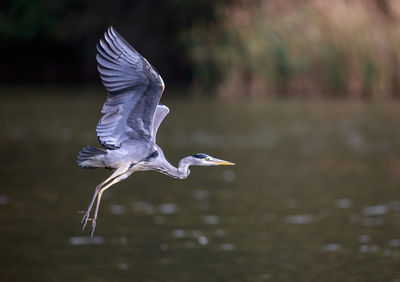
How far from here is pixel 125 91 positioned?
8.02 metres

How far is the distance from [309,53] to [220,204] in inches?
549

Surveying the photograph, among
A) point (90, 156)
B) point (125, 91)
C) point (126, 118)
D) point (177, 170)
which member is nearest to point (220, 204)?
point (177, 170)

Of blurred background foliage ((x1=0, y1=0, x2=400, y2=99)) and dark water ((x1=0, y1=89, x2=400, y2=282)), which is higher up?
blurred background foliage ((x1=0, y1=0, x2=400, y2=99))

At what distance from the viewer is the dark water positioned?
10906 millimetres

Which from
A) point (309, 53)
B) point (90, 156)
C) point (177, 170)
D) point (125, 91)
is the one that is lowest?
point (177, 170)

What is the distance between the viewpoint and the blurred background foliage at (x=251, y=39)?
27.2 meters

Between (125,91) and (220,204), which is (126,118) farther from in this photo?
(220,204)

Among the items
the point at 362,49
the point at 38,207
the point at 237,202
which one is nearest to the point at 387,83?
the point at 362,49

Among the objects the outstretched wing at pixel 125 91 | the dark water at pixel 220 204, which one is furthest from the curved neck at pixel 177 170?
the dark water at pixel 220 204

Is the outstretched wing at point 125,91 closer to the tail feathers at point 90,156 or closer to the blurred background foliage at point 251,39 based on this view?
the tail feathers at point 90,156

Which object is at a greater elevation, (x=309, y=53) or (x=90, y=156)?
(x=309, y=53)

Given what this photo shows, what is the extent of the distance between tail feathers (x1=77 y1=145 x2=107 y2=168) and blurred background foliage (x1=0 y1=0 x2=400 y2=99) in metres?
19.6

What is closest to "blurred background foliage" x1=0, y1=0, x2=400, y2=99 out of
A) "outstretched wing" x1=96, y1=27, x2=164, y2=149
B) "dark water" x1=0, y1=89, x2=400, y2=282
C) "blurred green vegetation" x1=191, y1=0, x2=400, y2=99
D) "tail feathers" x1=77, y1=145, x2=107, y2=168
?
"blurred green vegetation" x1=191, y1=0, x2=400, y2=99

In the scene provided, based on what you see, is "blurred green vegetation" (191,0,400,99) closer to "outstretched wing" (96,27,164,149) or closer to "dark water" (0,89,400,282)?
"dark water" (0,89,400,282)
